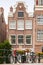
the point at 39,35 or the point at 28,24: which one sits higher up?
the point at 28,24

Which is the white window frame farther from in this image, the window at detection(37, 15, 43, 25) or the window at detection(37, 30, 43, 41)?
the window at detection(37, 30, 43, 41)

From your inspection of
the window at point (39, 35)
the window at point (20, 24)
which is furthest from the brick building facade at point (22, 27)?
the window at point (39, 35)

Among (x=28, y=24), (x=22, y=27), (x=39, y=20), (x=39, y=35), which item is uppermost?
(x=39, y=20)

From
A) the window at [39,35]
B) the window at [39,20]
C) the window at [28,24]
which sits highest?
the window at [39,20]

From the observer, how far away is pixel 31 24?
52.0 meters

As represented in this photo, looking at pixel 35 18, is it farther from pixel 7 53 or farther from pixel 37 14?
pixel 7 53

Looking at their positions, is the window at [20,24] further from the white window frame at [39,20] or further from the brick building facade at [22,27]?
the white window frame at [39,20]

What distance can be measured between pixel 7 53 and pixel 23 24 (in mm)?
30834

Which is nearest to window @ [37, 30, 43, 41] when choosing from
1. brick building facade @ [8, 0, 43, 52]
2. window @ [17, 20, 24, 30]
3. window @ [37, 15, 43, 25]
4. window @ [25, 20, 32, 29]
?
brick building facade @ [8, 0, 43, 52]

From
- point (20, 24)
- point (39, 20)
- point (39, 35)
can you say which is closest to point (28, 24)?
point (20, 24)

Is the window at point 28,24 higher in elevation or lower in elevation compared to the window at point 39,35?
higher

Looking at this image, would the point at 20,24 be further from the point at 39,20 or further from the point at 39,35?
the point at 39,35

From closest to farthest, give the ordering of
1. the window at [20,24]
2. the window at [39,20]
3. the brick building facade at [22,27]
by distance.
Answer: the window at [39,20]
the brick building facade at [22,27]
the window at [20,24]

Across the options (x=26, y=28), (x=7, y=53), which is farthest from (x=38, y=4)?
(x=7, y=53)
